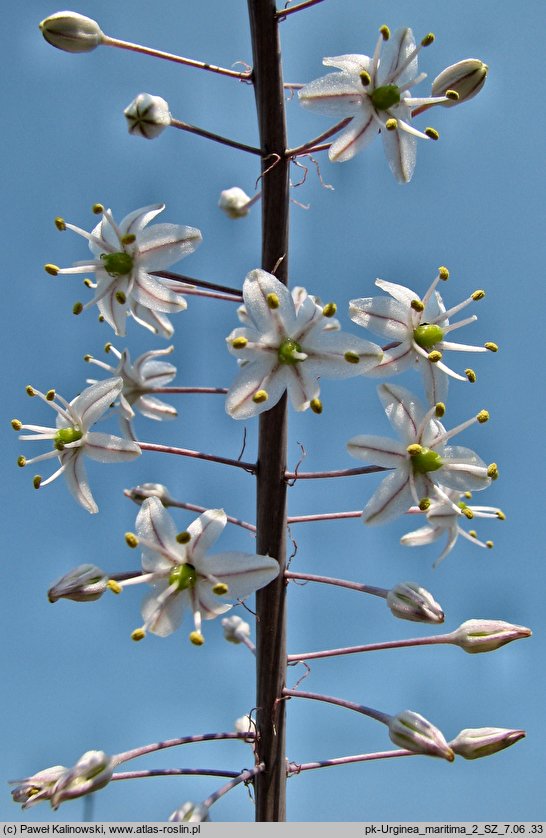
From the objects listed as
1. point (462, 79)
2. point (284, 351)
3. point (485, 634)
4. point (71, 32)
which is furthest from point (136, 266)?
point (485, 634)

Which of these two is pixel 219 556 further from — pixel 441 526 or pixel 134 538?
pixel 441 526

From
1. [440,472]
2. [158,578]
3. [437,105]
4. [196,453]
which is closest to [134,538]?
[158,578]

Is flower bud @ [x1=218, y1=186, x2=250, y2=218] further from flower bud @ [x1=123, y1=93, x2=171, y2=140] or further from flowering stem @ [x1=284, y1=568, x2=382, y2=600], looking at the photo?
flowering stem @ [x1=284, y1=568, x2=382, y2=600]

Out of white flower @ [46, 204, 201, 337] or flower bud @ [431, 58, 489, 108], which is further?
flower bud @ [431, 58, 489, 108]

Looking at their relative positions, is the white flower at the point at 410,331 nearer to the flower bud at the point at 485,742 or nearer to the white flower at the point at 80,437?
the white flower at the point at 80,437

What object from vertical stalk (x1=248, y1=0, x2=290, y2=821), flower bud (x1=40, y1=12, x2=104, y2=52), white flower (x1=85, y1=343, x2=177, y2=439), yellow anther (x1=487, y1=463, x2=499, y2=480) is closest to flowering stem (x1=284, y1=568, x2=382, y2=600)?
vertical stalk (x1=248, y1=0, x2=290, y2=821)

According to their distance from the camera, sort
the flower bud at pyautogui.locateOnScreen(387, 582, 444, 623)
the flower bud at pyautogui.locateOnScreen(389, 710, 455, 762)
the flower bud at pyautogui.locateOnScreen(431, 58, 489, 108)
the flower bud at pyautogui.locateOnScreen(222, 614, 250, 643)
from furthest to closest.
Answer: the flower bud at pyautogui.locateOnScreen(222, 614, 250, 643) < the flower bud at pyautogui.locateOnScreen(431, 58, 489, 108) < the flower bud at pyautogui.locateOnScreen(387, 582, 444, 623) < the flower bud at pyautogui.locateOnScreen(389, 710, 455, 762)

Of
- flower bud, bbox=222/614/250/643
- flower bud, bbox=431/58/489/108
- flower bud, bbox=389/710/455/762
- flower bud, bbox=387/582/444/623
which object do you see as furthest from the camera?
flower bud, bbox=222/614/250/643
